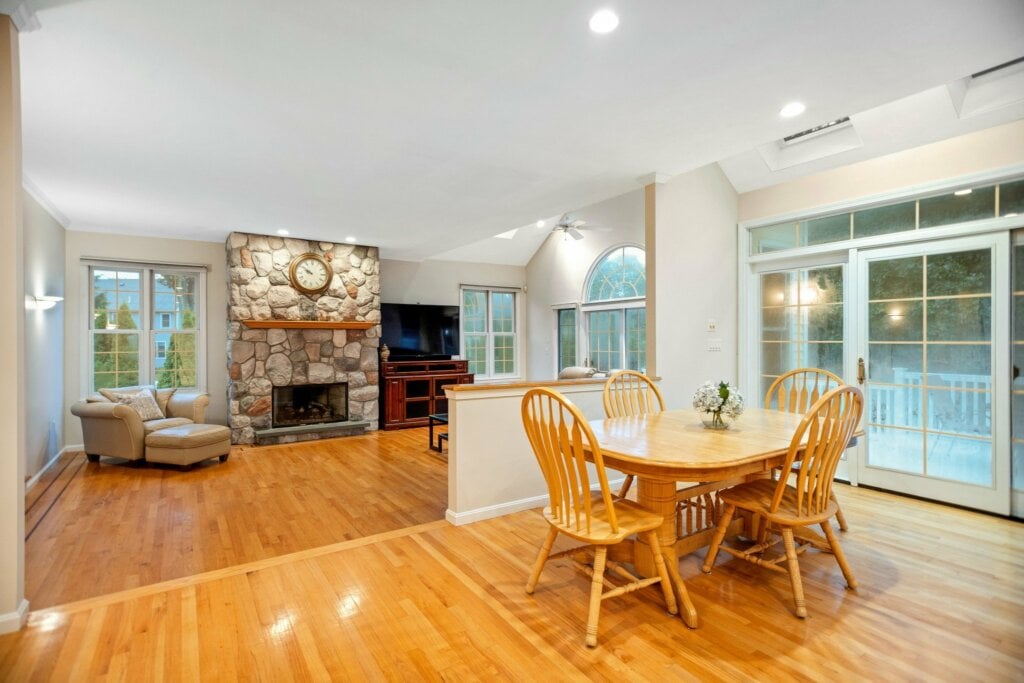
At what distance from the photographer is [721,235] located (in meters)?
4.57

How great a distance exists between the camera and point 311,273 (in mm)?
6480

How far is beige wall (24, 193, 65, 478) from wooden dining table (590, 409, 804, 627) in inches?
188

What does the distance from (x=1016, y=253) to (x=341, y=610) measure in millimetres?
4600

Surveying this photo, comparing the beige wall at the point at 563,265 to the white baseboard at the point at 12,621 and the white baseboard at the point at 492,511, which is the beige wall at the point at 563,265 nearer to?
the white baseboard at the point at 492,511

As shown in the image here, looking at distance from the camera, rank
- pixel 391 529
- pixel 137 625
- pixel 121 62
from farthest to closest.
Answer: pixel 391 529
pixel 121 62
pixel 137 625

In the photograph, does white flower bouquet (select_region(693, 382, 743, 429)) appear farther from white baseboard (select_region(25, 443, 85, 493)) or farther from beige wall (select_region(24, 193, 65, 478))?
white baseboard (select_region(25, 443, 85, 493))

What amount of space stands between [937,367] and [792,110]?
7.52 feet

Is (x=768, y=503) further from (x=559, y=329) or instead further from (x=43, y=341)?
(x=559, y=329)

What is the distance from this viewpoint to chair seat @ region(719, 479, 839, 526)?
222 centimetres

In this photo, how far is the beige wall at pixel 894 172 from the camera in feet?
10.8

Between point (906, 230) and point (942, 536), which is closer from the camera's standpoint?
point (942, 536)

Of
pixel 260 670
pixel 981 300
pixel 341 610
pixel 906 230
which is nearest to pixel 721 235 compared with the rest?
pixel 906 230

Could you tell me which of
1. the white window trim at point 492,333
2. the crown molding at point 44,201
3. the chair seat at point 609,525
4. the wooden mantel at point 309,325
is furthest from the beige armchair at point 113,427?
the chair seat at point 609,525

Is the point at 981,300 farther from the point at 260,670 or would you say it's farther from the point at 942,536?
the point at 260,670
